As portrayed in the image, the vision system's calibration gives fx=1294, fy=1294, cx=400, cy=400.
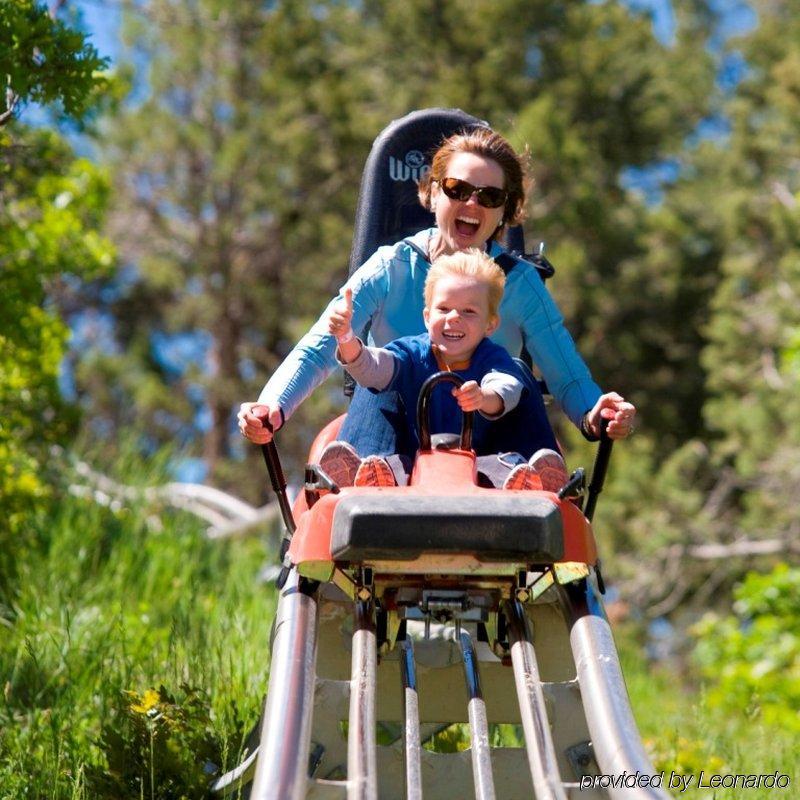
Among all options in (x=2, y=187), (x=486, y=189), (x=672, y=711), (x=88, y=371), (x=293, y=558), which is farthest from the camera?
(x=88, y=371)

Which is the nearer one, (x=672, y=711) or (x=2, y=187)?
(x=2, y=187)

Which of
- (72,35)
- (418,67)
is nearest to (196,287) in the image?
(418,67)

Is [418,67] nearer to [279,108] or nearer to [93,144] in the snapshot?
[279,108]

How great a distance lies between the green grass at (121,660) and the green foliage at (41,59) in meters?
1.62

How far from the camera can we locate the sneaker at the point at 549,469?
319cm

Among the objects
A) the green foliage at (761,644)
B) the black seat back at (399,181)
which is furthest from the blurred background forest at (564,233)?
the black seat back at (399,181)

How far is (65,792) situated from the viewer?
341cm

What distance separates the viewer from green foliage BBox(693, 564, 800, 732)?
8164mm

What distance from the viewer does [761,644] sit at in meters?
9.37

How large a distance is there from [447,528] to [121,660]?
2.09 meters

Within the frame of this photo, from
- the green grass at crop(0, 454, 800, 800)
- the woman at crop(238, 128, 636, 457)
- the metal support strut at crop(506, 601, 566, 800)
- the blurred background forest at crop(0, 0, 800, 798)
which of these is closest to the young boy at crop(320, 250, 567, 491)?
the woman at crop(238, 128, 636, 457)

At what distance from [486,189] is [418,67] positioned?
47.3ft

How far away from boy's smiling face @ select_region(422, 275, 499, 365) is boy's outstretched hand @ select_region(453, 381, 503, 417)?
7.7 inches

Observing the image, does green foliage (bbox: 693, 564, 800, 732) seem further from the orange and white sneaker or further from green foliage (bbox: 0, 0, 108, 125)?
green foliage (bbox: 0, 0, 108, 125)
